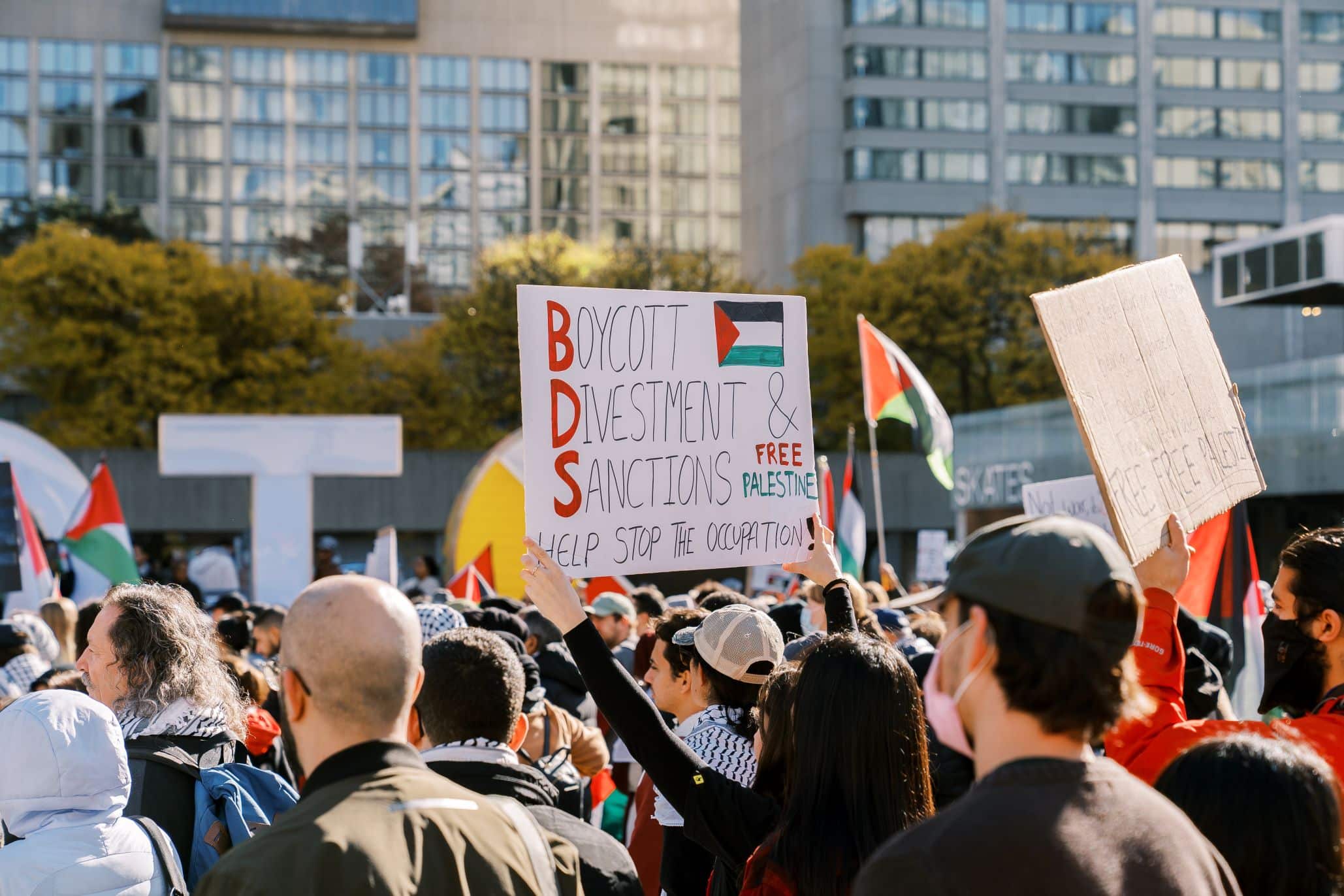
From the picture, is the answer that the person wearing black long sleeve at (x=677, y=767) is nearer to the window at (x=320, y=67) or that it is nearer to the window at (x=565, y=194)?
the window at (x=565, y=194)

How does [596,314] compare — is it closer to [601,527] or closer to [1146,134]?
[601,527]

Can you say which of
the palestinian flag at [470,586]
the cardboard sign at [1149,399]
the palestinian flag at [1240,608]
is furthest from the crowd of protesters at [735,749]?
the palestinian flag at [470,586]

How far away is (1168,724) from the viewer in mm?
3504

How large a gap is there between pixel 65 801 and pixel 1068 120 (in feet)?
236

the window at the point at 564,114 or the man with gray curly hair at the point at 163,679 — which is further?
the window at the point at 564,114

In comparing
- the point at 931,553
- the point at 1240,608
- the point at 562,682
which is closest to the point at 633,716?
the point at 562,682

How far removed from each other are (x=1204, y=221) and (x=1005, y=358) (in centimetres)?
2645

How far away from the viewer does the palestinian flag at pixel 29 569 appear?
440 inches

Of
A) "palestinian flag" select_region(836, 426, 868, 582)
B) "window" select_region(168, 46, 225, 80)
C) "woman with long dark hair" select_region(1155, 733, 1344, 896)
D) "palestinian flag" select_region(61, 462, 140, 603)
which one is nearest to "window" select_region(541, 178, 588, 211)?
"window" select_region(168, 46, 225, 80)

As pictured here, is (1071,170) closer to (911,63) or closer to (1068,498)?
(911,63)

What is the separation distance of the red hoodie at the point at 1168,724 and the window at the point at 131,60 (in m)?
100

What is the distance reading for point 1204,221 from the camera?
71438 mm

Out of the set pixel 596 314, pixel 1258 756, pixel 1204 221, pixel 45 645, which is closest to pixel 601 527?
pixel 596 314

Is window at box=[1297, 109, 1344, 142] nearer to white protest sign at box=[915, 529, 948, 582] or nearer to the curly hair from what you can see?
white protest sign at box=[915, 529, 948, 582]
